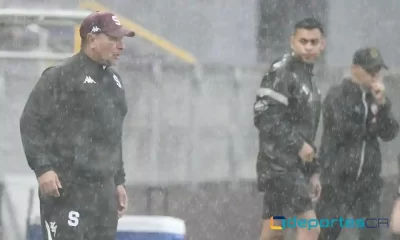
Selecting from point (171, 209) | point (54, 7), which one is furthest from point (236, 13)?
point (171, 209)

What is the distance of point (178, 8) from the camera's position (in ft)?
52.4

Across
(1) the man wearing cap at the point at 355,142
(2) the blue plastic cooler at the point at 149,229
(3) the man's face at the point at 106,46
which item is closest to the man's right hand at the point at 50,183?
(3) the man's face at the point at 106,46

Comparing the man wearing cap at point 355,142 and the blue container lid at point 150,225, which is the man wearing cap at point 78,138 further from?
the man wearing cap at point 355,142

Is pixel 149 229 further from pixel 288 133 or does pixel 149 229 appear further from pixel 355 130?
pixel 355 130

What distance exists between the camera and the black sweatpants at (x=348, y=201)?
7.16m

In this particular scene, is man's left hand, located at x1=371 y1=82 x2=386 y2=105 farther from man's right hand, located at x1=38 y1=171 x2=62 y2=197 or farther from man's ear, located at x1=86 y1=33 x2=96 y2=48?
man's right hand, located at x1=38 y1=171 x2=62 y2=197

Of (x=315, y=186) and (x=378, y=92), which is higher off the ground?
(x=378, y=92)

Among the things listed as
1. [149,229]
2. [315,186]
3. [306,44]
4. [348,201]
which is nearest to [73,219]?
[149,229]

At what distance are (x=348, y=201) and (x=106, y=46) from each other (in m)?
2.39

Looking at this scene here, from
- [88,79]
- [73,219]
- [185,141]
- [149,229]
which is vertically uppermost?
[88,79]

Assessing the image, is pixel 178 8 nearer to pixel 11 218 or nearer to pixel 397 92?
pixel 397 92

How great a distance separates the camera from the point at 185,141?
9.70 metres

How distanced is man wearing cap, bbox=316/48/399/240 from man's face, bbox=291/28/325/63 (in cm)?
51

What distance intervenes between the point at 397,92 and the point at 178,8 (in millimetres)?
6777
